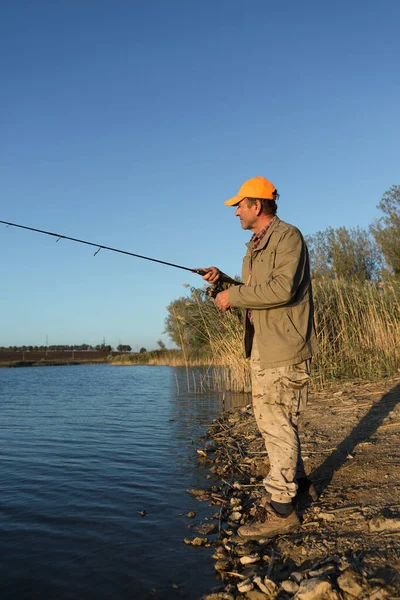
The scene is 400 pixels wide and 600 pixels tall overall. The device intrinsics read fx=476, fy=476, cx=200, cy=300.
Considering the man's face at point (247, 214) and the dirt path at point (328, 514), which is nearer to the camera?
the dirt path at point (328, 514)

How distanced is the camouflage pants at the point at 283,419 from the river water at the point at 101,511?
→ 721 millimetres

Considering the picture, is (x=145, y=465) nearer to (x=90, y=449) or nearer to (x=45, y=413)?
(x=90, y=449)

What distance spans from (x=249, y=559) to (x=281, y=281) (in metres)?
1.82

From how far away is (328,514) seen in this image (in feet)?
11.3

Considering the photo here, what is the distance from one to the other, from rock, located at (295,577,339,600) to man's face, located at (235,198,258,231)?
243 centimetres

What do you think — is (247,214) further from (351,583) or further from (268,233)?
(351,583)

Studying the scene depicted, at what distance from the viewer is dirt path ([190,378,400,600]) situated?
2.55 m

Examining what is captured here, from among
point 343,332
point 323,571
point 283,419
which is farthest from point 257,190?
point 343,332

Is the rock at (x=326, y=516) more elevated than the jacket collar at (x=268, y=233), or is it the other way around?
the jacket collar at (x=268, y=233)

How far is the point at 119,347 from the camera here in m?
97.2

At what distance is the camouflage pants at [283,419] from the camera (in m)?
3.38

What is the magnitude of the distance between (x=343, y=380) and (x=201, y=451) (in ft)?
13.9

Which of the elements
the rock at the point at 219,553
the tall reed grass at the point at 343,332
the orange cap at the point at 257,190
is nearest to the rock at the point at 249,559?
the rock at the point at 219,553

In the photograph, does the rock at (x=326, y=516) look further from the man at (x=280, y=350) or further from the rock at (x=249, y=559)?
the rock at (x=249, y=559)
